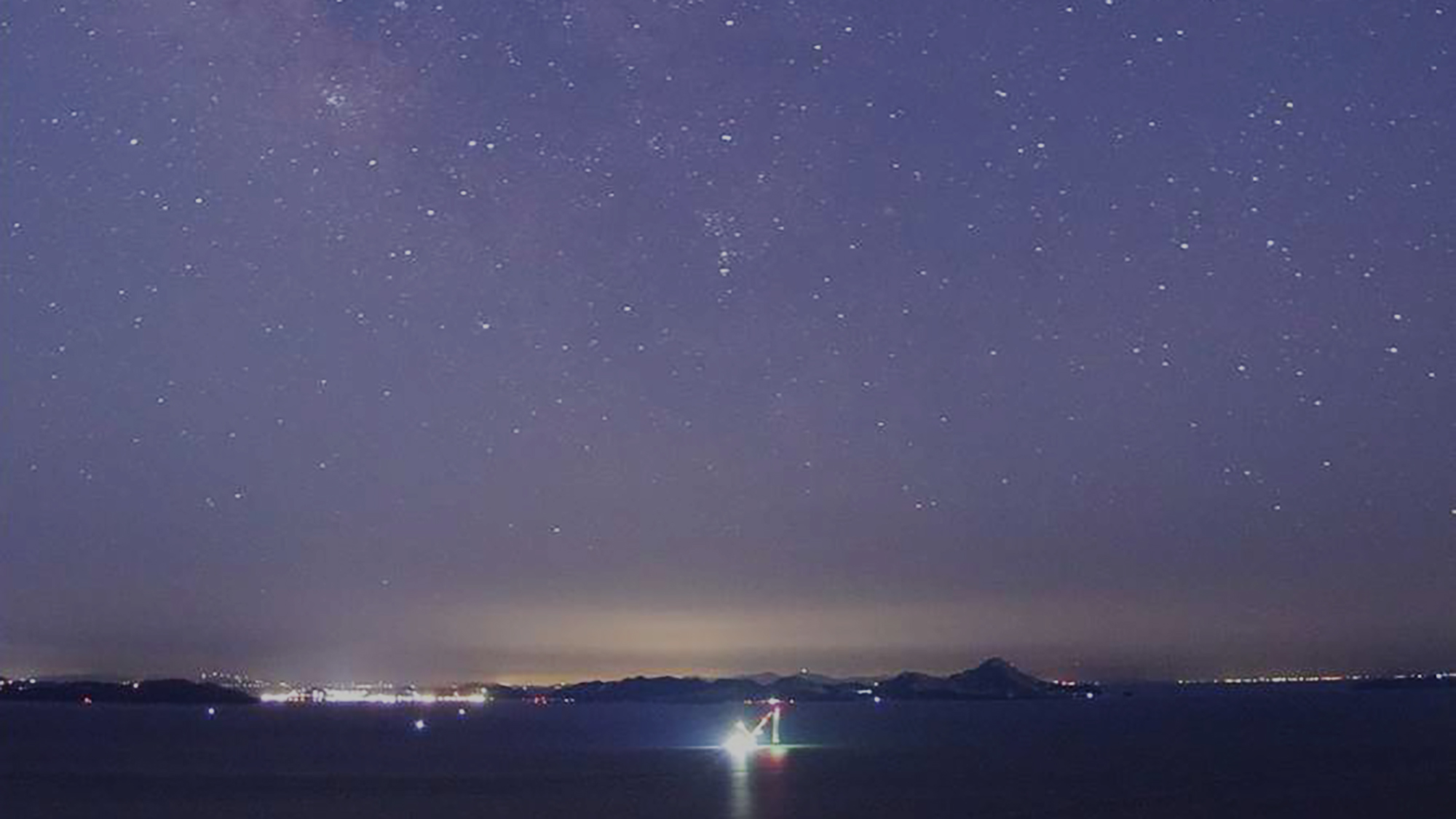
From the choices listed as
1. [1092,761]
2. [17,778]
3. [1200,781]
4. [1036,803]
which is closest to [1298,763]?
[1092,761]

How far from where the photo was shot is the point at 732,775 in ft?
211

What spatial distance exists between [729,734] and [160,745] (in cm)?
→ 4148

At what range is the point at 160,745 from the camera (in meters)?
106

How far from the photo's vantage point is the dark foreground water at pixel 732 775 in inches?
1752

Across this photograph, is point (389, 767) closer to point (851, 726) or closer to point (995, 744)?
point (995, 744)

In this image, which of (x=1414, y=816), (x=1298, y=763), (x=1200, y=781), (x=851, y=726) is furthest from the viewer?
(x=851, y=726)

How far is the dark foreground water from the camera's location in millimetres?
44500

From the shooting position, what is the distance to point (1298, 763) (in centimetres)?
7188

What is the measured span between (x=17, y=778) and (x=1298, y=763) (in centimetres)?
5075

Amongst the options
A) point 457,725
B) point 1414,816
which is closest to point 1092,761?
point 1414,816

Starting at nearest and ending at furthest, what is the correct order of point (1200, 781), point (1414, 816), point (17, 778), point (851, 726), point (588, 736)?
point (1414, 816) → point (1200, 781) → point (17, 778) → point (588, 736) → point (851, 726)

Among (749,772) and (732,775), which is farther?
(749,772)

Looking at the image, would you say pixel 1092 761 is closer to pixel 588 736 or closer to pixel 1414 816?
pixel 1414 816

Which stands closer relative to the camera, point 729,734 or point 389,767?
point 389,767
